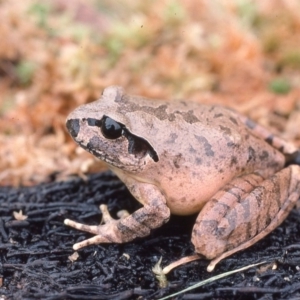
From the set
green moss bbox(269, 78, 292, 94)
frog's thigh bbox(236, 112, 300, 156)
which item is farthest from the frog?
green moss bbox(269, 78, 292, 94)

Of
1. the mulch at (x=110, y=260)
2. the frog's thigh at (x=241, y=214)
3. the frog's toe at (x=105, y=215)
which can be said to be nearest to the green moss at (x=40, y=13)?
the mulch at (x=110, y=260)

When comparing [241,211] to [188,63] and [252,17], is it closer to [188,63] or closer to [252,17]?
[188,63]

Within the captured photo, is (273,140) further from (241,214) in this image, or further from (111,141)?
(111,141)

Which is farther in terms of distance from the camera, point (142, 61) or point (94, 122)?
point (142, 61)

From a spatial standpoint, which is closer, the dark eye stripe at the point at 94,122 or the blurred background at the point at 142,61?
the dark eye stripe at the point at 94,122

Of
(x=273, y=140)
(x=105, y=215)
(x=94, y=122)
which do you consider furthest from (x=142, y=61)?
(x=105, y=215)

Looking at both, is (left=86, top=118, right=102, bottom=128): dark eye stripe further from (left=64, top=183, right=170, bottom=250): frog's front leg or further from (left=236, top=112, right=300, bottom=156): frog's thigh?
(left=236, top=112, right=300, bottom=156): frog's thigh

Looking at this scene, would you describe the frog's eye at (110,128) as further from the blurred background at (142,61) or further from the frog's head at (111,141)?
the blurred background at (142,61)

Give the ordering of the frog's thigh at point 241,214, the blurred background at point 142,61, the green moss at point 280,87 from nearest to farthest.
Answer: the frog's thigh at point 241,214 → the blurred background at point 142,61 → the green moss at point 280,87
